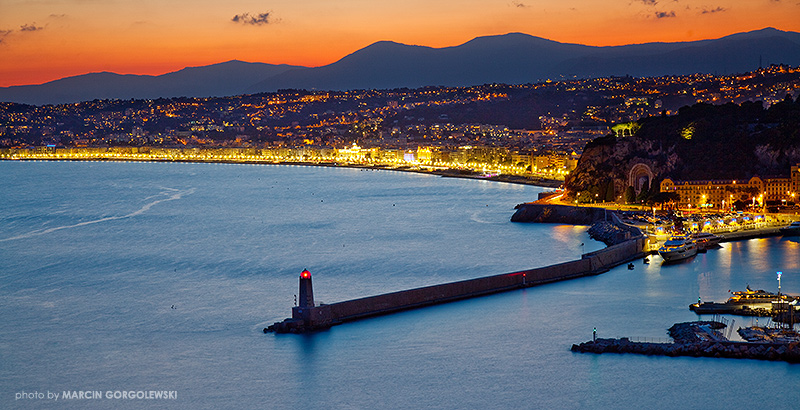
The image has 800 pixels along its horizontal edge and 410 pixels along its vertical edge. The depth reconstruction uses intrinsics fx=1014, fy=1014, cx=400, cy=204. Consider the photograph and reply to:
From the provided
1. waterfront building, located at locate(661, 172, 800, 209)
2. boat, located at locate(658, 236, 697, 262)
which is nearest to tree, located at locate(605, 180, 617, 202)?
waterfront building, located at locate(661, 172, 800, 209)

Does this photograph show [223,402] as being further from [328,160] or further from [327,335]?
[328,160]

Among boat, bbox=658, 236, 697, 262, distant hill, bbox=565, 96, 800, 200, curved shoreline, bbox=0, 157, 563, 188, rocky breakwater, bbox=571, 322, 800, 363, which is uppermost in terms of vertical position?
distant hill, bbox=565, 96, 800, 200

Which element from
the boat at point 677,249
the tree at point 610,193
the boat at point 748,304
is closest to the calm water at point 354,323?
the boat at point 677,249

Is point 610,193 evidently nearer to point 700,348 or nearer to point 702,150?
point 702,150

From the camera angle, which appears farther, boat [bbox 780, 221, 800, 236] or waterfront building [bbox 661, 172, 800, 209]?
waterfront building [bbox 661, 172, 800, 209]

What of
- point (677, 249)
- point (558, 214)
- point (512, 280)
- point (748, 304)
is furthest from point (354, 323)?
point (558, 214)

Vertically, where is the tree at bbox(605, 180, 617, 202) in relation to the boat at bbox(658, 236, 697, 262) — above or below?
above

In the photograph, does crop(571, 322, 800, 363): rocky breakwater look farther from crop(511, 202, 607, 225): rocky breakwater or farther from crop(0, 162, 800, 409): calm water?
crop(511, 202, 607, 225): rocky breakwater
